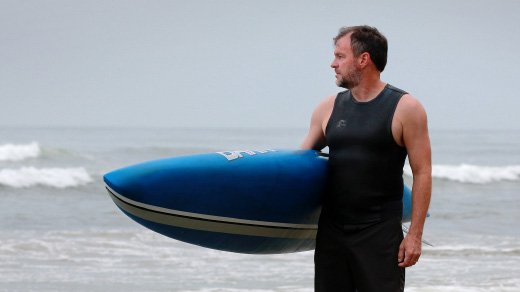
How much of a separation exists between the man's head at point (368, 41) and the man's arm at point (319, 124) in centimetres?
26

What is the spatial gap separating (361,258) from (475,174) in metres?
16.7

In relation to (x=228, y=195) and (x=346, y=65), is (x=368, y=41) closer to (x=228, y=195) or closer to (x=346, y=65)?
(x=346, y=65)

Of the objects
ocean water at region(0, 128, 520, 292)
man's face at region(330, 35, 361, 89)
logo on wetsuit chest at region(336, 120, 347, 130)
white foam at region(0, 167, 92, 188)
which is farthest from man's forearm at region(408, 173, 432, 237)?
white foam at region(0, 167, 92, 188)

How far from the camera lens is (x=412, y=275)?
19.4 feet

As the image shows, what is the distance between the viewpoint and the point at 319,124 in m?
2.76

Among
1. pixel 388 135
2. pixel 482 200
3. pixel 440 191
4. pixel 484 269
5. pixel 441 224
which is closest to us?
pixel 388 135

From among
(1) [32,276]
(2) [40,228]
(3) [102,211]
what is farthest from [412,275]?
(3) [102,211]

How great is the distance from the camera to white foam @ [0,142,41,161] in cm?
1884

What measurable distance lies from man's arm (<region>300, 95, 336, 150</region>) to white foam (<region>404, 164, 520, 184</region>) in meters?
14.3

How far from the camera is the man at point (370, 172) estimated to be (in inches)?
96.9

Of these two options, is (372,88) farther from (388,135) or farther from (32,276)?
(32,276)

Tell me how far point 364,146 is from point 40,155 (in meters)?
18.4

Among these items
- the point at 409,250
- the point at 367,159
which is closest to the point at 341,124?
the point at 367,159

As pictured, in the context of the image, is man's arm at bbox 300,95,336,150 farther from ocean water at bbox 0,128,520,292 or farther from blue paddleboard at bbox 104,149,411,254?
ocean water at bbox 0,128,520,292
